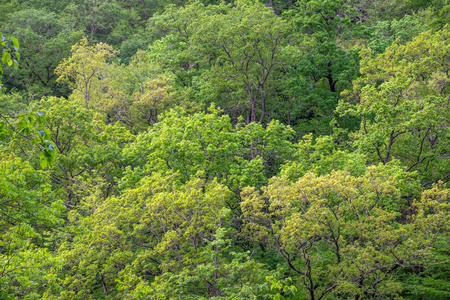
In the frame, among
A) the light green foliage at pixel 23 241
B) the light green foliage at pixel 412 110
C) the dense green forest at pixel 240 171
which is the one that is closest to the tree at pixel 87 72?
the dense green forest at pixel 240 171

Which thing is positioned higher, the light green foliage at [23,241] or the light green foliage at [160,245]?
the light green foliage at [23,241]

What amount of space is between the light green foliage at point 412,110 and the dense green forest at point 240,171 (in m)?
0.10

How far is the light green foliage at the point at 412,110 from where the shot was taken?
1938cm

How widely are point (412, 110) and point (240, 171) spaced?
8.82 meters

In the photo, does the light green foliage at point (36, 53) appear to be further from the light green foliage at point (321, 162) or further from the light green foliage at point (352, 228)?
the light green foliage at point (352, 228)

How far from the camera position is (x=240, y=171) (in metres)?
18.9

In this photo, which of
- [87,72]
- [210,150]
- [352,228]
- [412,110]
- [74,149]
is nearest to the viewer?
[352,228]

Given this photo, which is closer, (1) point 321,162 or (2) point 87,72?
(1) point 321,162

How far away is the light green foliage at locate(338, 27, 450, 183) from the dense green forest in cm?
10

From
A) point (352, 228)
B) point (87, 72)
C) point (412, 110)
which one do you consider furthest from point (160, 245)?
point (87, 72)

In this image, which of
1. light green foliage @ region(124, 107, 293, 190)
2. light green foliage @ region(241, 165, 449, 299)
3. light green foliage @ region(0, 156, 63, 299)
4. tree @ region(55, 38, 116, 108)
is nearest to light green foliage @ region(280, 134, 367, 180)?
light green foliage @ region(124, 107, 293, 190)

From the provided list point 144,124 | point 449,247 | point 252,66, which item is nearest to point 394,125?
point 449,247

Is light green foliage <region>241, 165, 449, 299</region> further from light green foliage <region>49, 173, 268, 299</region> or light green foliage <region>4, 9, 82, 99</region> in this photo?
light green foliage <region>4, 9, 82, 99</region>

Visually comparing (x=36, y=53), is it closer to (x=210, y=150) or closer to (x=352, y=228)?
(x=210, y=150)
